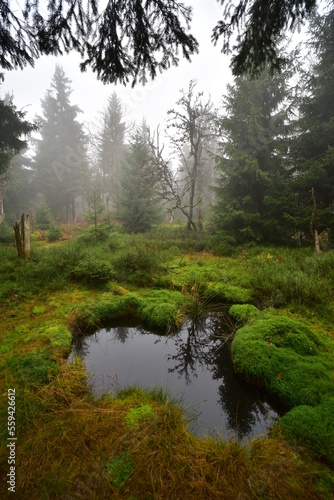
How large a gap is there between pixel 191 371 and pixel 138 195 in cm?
1456

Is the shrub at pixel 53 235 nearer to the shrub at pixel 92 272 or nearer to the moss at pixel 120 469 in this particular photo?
the shrub at pixel 92 272

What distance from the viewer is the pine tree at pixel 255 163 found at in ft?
34.2

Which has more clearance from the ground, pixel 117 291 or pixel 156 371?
pixel 117 291

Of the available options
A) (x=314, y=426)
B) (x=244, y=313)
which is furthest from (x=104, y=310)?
(x=314, y=426)

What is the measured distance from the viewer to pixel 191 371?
3562mm

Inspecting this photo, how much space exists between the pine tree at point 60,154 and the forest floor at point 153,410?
2563cm

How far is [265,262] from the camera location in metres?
8.07

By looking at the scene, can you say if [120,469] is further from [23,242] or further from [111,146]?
[111,146]

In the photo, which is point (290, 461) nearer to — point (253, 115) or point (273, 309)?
point (273, 309)

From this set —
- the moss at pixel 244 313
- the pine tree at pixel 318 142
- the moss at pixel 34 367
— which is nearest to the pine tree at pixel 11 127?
the moss at pixel 34 367

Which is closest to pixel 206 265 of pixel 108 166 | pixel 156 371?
pixel 156 371

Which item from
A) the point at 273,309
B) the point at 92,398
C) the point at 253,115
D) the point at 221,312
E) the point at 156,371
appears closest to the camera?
the point at 92,398

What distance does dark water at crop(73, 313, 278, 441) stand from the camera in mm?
2658

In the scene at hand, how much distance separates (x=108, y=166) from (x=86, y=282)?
2523 centimetres
